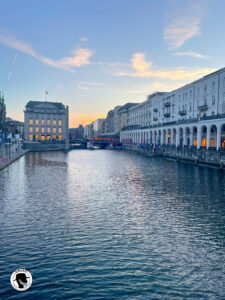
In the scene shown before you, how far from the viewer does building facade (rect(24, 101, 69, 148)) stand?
15512cm

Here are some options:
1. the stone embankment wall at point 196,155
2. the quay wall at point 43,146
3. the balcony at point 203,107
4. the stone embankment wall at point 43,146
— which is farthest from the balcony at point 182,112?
the stone embankment wall at point 43,146

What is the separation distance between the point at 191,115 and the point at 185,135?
7.06 meters

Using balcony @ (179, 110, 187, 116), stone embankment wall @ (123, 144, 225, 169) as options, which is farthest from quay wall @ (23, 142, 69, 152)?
balcony @ (179, 110, 187, 116)

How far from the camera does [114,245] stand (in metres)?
14.0

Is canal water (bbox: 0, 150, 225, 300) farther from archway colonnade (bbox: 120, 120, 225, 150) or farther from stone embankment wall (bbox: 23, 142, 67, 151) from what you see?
stone embankment wall (bbox: 23, 142, 67, 151)

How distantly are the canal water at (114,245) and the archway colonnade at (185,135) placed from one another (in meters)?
41.7

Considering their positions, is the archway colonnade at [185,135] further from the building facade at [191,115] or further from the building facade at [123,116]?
the building facade at [123,116]

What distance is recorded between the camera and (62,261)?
1226cm

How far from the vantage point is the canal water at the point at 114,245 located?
1027 cm

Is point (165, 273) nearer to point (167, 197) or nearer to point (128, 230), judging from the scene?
point (128, 230)

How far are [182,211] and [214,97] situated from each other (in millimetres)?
56826

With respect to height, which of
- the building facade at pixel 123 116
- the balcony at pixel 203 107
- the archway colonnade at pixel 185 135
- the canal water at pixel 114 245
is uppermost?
the building facade at pixel 123 116

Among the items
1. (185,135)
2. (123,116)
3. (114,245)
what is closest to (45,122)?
(123,116)

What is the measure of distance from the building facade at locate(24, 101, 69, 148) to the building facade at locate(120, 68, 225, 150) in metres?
54.8
